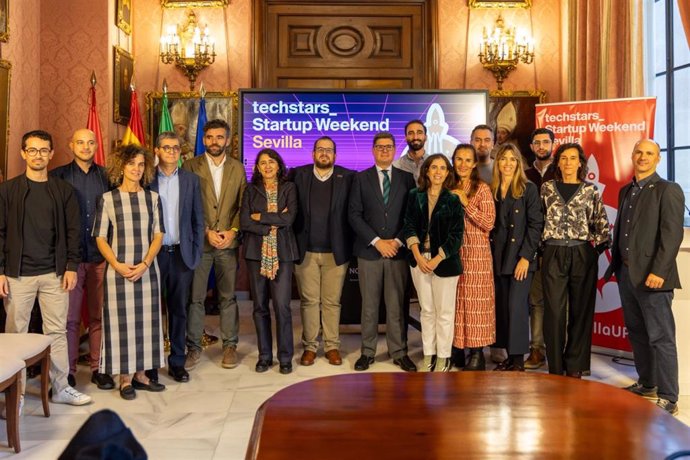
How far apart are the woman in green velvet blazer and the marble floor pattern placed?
0.44 meters

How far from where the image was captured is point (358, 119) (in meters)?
5.64

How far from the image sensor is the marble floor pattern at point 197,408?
317 centimetres

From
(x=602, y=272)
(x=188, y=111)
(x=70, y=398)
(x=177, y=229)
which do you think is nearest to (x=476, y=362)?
(x=602, y=272)

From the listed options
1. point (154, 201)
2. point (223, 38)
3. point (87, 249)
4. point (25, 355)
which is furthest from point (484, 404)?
point (223, 38)

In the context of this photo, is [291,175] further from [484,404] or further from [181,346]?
[484,404]

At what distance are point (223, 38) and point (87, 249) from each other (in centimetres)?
357

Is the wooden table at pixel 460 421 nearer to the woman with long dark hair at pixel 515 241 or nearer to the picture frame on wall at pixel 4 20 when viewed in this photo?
the woman with long dark hair at pixel 515 241

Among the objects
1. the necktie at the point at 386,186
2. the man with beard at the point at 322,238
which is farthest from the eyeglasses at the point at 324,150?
the necktie at the point at 386,186

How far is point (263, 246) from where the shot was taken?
4.38m

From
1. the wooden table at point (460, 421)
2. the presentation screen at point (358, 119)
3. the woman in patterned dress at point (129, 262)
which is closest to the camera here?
the wooden table at point (460, 421)

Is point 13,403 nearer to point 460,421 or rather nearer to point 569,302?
point 460,421

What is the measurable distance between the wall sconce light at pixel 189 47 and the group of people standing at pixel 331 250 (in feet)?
8.28

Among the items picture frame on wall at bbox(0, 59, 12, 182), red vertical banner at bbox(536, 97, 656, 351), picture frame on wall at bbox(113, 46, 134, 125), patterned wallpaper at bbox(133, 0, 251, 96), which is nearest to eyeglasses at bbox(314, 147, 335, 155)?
red vertical banner at bbox(536, 97, 656, 351)

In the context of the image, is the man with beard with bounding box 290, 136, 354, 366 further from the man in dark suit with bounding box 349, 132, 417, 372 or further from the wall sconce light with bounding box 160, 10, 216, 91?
the wall sconce light with bounding box 160, 10, 216, 91
